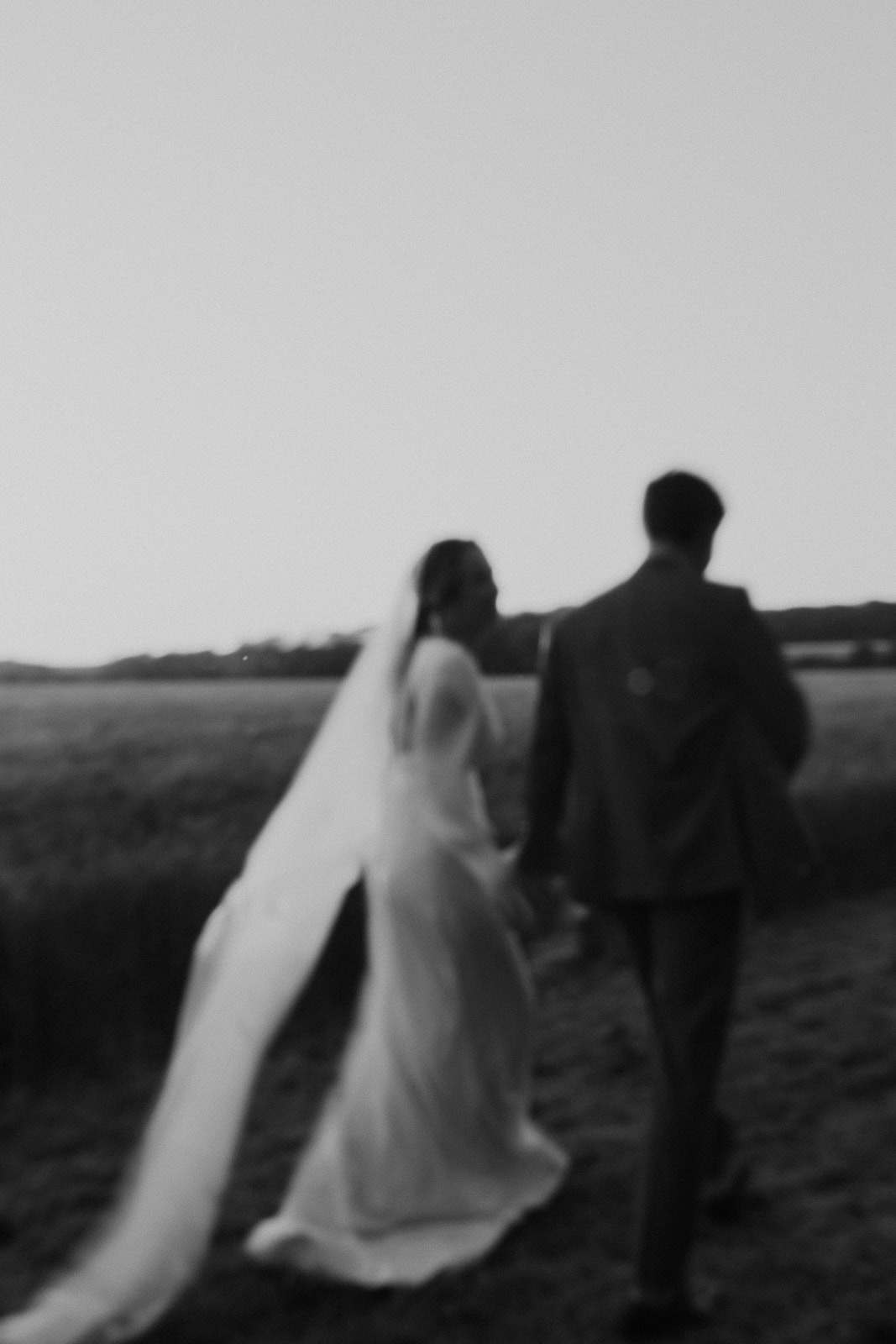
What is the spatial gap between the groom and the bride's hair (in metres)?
0.80

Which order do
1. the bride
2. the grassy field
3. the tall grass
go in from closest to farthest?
the grassy field
the bride
the tall grass

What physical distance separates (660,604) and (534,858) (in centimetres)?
84

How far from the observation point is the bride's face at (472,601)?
4820mm

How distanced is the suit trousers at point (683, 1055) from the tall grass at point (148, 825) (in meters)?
3.68

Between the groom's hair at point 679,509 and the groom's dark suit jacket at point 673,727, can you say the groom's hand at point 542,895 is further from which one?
the groom's hair at point 679,509

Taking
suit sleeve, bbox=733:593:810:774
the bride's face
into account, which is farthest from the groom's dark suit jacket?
the bride's face

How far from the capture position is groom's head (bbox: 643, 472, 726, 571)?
406 centimetres

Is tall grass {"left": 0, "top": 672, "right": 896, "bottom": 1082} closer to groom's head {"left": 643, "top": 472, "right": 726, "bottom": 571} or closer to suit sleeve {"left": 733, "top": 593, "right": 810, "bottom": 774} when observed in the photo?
groom's head {"left": 643, "top": 472, "right": 726, "bottom": 571}

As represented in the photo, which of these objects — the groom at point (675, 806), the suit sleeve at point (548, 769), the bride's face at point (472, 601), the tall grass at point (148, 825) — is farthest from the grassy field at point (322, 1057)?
the bride's face at point (472, 601)

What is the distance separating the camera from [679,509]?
405 cm

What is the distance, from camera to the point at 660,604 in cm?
394

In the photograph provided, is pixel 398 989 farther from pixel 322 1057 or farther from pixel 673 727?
pixel 322 1057

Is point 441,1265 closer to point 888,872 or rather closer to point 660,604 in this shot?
point 660,604

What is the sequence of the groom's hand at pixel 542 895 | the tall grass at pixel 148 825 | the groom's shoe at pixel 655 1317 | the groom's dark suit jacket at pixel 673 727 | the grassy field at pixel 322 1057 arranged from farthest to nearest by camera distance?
1. the tall grass at pixel 148 825
2. the groom's hand at pixel 542 895
3. the grassy field at pixel 322 1057
4. the groom's shoe at pixel 655 1317
5. the groom's dark suit jacket at pixel 673 727
